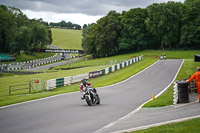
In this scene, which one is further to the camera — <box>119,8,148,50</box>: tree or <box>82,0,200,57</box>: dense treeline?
<box>119,8,148,50</box>: tree

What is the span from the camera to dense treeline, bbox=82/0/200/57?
8225 cm

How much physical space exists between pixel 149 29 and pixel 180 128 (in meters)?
82.8

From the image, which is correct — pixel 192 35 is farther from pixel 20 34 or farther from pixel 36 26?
pixel 36 26

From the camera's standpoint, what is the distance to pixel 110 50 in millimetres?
91938

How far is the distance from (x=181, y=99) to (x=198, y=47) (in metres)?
76.4

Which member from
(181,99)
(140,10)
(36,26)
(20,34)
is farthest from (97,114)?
(36,26)

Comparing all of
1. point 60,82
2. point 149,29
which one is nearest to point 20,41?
Answer: point 149,29

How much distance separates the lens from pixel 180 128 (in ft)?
28.0

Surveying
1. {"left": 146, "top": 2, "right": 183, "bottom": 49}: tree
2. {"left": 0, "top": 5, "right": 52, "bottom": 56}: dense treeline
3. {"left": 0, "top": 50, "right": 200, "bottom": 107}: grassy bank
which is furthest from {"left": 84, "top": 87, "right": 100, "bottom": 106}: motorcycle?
{"left": 0, "top": 5, "right": 52, "bottom": 56}: dense treeline

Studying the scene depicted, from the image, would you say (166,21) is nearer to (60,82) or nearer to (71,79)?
(71,79)

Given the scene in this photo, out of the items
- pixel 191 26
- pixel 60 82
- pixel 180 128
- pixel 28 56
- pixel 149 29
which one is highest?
pixel 191 26

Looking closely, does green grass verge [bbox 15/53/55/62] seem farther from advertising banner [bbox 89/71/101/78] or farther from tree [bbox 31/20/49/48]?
advertising banner [bbox 89/71/101/78]

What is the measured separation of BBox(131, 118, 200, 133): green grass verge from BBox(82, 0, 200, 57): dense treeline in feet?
241

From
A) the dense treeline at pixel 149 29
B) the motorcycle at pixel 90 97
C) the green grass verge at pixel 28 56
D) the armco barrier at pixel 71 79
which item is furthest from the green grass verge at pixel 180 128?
the green grass verge at pixel 28 56
